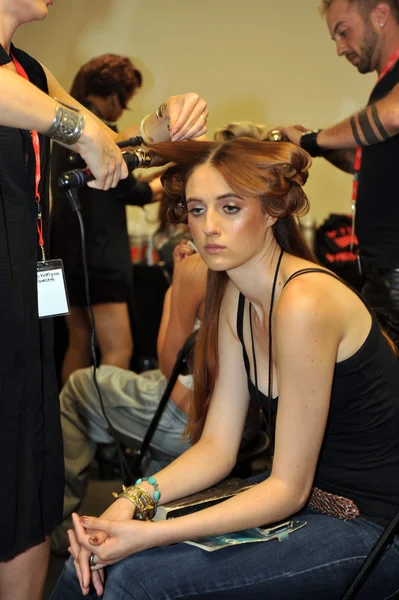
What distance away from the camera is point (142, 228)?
432 cm

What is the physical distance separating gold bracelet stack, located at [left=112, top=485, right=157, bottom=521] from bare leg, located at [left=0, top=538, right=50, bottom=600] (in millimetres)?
259

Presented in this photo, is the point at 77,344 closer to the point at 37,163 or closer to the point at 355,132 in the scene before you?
the point at 355,132

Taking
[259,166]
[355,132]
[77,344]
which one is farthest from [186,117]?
[77,344]

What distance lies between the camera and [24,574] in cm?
154

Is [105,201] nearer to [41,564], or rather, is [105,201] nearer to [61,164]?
[61,164]

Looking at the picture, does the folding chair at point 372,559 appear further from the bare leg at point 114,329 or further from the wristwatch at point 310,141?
the bare leg at point 114,329

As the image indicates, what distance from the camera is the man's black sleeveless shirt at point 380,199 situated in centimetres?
233

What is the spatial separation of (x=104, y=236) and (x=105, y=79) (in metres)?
0.64

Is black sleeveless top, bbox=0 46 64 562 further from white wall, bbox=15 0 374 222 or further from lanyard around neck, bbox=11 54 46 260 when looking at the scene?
white wall, bbox=15 0 374 222

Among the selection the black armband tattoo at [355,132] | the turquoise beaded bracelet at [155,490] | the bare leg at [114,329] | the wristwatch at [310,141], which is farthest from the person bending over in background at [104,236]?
the turquoise beaded bracelet at [155,490]

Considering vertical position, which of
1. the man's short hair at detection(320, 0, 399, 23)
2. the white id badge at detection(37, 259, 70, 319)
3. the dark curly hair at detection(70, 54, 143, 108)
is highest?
the man's short hair at detection(320, 0, 399, 23)

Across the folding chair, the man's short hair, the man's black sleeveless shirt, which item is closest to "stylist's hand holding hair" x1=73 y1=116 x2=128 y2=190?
the folding chair

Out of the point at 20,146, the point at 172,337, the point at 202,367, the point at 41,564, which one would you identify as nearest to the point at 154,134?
the point at 20,146

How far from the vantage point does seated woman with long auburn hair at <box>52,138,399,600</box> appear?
129 cm
